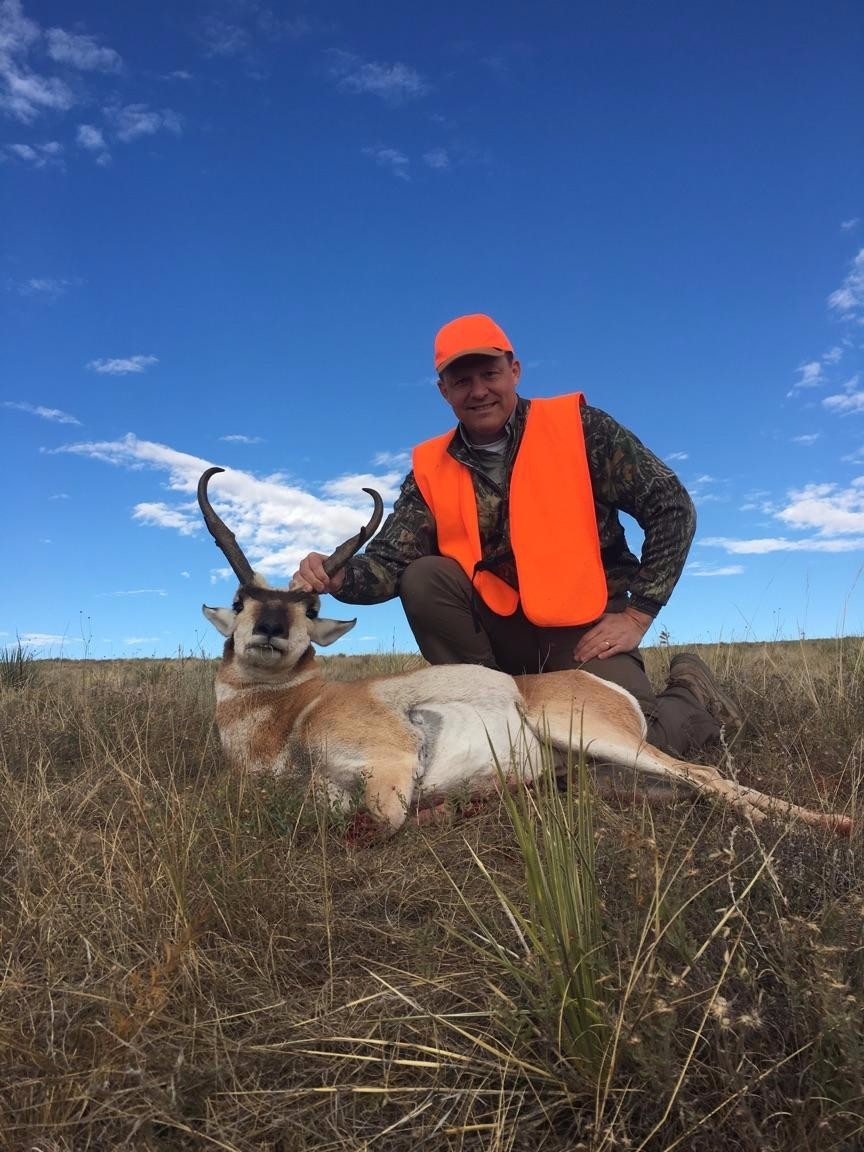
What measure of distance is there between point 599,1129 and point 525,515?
4.63m

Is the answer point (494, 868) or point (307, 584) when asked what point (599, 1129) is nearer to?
point (494, 868)

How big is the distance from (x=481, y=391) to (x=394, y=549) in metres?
1.36

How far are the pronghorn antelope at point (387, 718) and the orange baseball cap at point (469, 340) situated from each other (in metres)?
1.50

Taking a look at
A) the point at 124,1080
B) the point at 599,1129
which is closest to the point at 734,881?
the point at 599,1129

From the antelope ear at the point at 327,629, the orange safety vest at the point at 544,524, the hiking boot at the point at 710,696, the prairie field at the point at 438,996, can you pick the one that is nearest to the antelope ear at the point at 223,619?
the antelope ear at the point at 327,629

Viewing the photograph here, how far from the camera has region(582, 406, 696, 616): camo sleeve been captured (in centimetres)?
597

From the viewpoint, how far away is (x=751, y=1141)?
166cm

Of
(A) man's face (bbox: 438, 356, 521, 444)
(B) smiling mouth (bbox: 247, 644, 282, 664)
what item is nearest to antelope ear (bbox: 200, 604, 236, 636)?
(B) smiling mouth (bbox: 247, 644, 282, 664)

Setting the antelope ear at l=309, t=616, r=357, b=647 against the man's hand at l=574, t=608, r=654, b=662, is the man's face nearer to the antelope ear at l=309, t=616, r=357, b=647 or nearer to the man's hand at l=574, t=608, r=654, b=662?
the man's hand at l=574, t=608, r=654, b=662

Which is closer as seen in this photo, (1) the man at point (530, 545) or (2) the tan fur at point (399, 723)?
(2) the tan fur at point (399, 723)

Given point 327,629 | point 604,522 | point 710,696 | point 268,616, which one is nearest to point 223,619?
point 268,616

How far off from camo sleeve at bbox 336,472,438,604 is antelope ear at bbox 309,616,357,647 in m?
0.52

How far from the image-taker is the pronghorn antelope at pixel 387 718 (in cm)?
434

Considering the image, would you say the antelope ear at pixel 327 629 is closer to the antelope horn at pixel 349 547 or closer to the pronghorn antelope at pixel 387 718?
the pronghorn antelope at pixel 387 718
